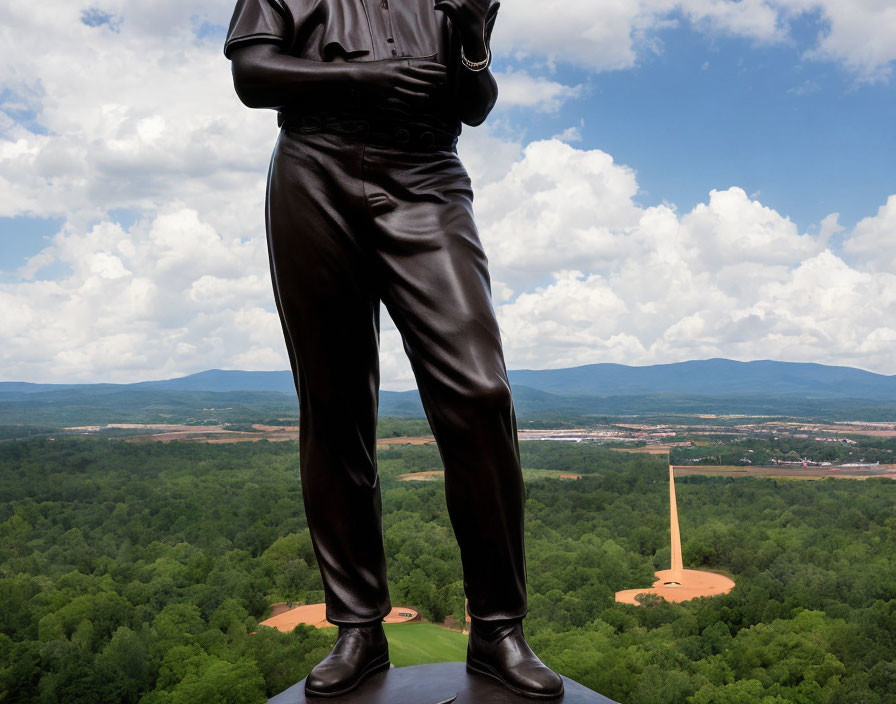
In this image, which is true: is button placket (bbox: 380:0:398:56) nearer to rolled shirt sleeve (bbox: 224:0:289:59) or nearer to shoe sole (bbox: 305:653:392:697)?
rolled shirt sleeve (bbox: 224:0:289:59)

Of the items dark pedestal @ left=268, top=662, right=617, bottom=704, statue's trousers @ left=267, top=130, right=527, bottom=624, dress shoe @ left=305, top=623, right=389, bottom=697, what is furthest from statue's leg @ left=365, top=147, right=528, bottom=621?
dress shoe @ left=305, top=623, right=389, bottom=697

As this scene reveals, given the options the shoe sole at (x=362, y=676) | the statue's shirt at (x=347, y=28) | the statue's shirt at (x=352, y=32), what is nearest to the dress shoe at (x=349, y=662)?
the shoe sole at (x=362, y=676)

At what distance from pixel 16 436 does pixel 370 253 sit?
162 ft

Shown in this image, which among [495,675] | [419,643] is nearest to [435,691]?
[495,675]

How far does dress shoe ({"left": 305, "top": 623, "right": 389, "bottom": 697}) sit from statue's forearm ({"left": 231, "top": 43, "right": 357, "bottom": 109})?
7.98 feet

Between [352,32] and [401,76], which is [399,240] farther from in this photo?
[352,32]

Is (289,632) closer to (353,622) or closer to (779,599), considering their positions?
(779,599)

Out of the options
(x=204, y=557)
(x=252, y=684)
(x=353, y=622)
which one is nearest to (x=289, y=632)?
(x=252, y=684)

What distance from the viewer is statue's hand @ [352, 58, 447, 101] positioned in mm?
3518

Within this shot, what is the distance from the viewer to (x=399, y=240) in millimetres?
3633

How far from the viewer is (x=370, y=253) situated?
378cm

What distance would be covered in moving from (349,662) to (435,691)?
1.47 ft

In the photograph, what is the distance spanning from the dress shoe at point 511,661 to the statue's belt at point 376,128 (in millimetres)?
2099

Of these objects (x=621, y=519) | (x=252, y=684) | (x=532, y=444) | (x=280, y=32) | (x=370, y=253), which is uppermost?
(x=280, y=32)
